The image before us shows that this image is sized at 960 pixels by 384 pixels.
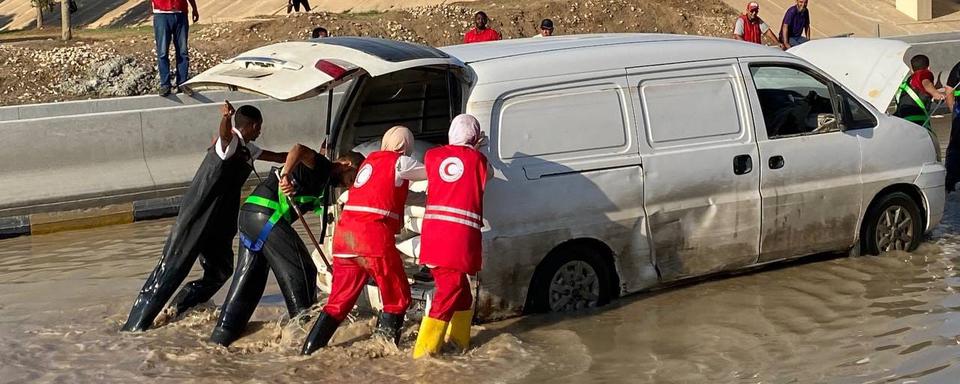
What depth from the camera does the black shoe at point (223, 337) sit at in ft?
27.2

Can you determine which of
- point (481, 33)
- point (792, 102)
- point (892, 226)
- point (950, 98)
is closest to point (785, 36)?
point (481, 33)

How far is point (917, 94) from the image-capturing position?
1231 centimetres

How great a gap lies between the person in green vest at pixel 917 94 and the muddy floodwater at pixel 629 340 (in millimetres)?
2415

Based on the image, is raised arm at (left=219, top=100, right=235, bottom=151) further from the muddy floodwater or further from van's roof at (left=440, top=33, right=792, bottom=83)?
van's roof at (left=440, top=33, right=792, bottom=83)

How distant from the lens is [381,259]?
7.56 m

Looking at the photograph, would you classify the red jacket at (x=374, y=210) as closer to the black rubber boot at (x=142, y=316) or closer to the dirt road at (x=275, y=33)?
the black rubber boot at (x=142, y=316)

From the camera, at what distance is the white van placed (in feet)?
26.4

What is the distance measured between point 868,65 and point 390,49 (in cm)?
450

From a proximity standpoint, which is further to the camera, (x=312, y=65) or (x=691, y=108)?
(x=691, y=108)

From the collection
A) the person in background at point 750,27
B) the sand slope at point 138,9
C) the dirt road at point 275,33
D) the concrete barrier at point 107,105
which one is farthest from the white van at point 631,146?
the sand slope at point 138,9

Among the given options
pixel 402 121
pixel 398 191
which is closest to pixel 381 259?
pixel 398 191

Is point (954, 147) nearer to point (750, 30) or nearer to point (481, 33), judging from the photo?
point (481, 33)

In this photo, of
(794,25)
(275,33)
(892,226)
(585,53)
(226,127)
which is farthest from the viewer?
(275,33)

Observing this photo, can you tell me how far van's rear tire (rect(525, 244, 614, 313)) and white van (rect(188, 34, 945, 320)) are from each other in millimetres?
12
